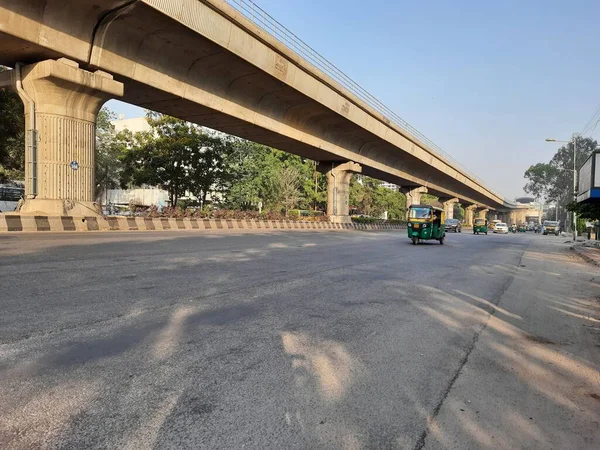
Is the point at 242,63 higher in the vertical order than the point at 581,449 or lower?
higher

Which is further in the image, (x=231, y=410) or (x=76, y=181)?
(x=76, y=181)

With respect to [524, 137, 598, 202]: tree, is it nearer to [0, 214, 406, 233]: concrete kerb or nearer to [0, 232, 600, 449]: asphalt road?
[0, 214, 406, 233]: concrete kerb

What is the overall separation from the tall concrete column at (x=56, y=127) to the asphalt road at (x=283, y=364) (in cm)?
943

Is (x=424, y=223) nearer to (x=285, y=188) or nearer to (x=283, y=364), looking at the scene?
(x=283, y=364)

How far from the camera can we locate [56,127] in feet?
53.4

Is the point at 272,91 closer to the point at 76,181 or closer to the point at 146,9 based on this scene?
the point at 146,9

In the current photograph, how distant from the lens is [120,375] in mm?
3477

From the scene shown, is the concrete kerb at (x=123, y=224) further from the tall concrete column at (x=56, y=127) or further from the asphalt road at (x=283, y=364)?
the asphalt road at (x=283, y=364)

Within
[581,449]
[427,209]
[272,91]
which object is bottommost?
[581,449]

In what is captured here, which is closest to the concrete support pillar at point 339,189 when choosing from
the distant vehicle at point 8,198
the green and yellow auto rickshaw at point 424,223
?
the green and yellow auto rickshaw at point 424,223

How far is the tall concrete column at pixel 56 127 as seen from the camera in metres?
15.8

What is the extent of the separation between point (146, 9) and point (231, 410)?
52.1ft

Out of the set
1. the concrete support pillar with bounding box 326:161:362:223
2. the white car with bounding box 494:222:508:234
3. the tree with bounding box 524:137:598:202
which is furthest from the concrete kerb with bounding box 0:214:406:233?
the tree with bounding box 524:137:598:202

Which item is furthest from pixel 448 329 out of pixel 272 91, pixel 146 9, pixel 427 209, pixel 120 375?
pixel 272 91
